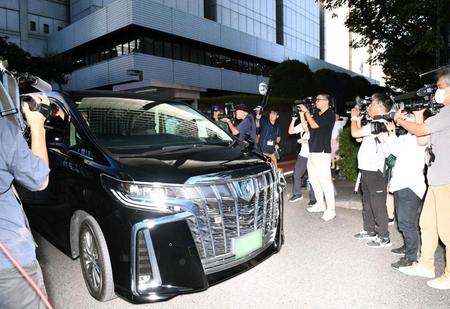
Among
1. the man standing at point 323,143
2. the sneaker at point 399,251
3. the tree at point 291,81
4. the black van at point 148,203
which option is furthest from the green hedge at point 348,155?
the tree at point 291,81

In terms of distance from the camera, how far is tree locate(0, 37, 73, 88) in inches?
1011

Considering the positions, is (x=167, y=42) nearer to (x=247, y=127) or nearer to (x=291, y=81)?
(x=291, y=81)

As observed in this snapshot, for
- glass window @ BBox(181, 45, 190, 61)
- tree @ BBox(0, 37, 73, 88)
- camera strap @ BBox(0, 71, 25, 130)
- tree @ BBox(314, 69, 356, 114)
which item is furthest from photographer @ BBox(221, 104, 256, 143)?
glass window @ BBox(181, 45, 190, 61)

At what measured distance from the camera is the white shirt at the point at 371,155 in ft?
14.5

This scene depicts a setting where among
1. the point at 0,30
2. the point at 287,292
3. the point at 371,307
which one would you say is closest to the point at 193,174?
the point at 287,292

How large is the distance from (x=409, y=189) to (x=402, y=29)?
1198cm

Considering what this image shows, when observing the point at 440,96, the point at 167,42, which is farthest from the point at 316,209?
the point at 167,42

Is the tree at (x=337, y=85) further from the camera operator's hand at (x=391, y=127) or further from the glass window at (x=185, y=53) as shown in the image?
the camera operator's hand at (x=391, y=127)

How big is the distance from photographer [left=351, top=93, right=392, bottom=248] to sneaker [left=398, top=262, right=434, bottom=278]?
2.40ft

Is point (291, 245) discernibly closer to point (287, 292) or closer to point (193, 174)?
point (287, 292)

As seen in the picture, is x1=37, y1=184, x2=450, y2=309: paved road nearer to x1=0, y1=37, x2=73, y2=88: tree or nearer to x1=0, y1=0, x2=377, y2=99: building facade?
x1=0, y1=0, x2=377, y2=99: building facade

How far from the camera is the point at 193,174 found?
278cm

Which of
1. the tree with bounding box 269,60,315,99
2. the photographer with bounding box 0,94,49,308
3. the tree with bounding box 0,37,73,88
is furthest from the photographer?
the tree with bounding box 0,37,73,88

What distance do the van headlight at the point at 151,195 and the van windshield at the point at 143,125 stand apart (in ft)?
1.75
